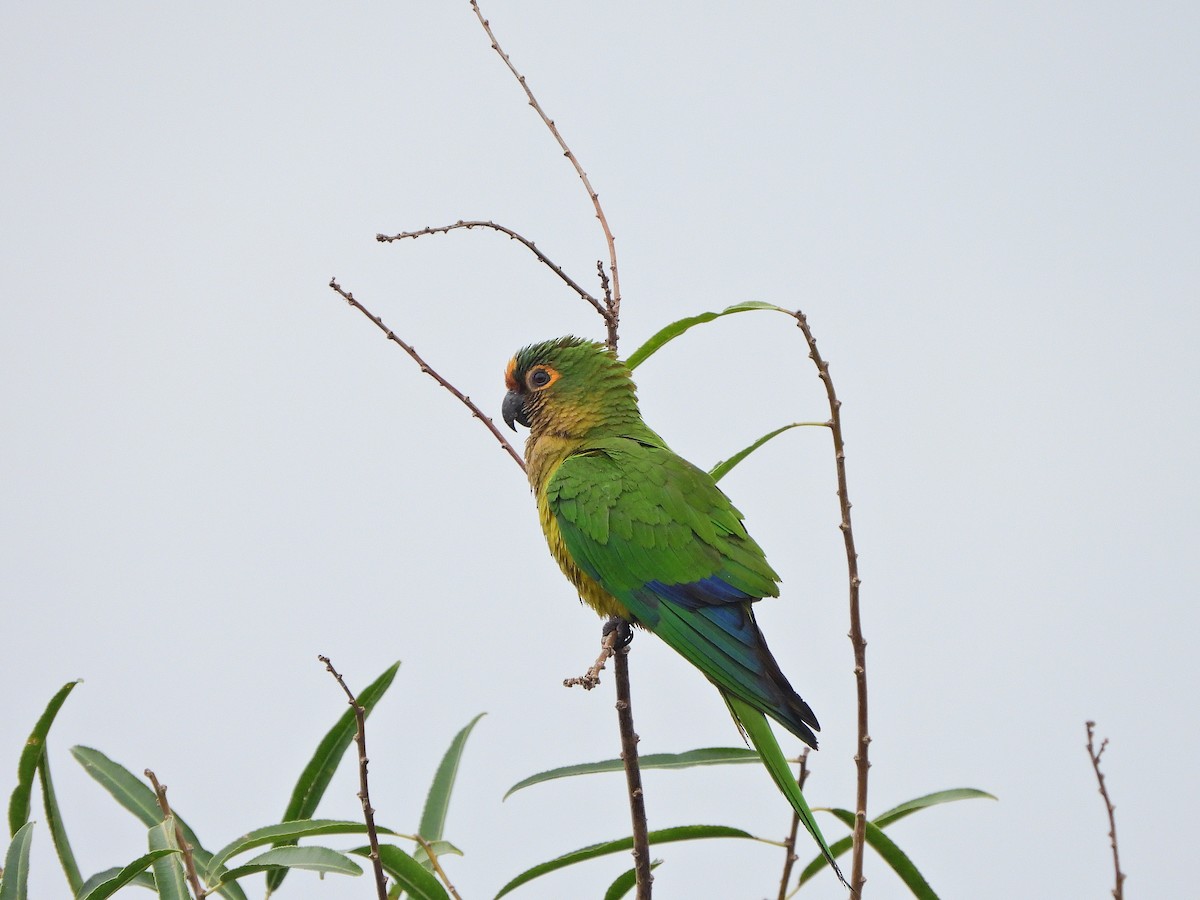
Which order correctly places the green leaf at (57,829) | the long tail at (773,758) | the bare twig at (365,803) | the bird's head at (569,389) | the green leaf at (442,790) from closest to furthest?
1. the bare twig at (365,803)
2. the long tail at (773,758)
3. the green leaf at (57,829)
4. the green leaf at (442,790)
5. the bird's head at (569,389)

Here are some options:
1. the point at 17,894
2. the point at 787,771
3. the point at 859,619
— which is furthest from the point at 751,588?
the point at 17,894

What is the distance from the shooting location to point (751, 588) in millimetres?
2117

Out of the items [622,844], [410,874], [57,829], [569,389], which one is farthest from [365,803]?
[569,389]

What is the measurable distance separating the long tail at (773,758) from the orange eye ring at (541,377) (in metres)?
0.92

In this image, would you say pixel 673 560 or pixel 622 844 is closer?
pixel 622 844

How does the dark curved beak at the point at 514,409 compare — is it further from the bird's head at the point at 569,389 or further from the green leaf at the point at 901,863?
the green leaf at the point at 901,863

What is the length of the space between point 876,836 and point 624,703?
0.50 m

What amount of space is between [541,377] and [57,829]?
1.37m

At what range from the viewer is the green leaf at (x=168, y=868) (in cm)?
162

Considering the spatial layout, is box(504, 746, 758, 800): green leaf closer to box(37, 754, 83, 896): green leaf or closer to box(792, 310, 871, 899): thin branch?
box(792, 310, 871, 899): thin branch

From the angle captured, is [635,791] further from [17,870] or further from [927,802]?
[17,870]

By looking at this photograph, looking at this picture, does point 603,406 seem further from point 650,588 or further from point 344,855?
point 344,855

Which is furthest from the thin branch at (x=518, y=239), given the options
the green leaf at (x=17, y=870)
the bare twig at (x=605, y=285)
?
the green leaf at (x=17, y=870)

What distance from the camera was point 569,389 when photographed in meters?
2.59
